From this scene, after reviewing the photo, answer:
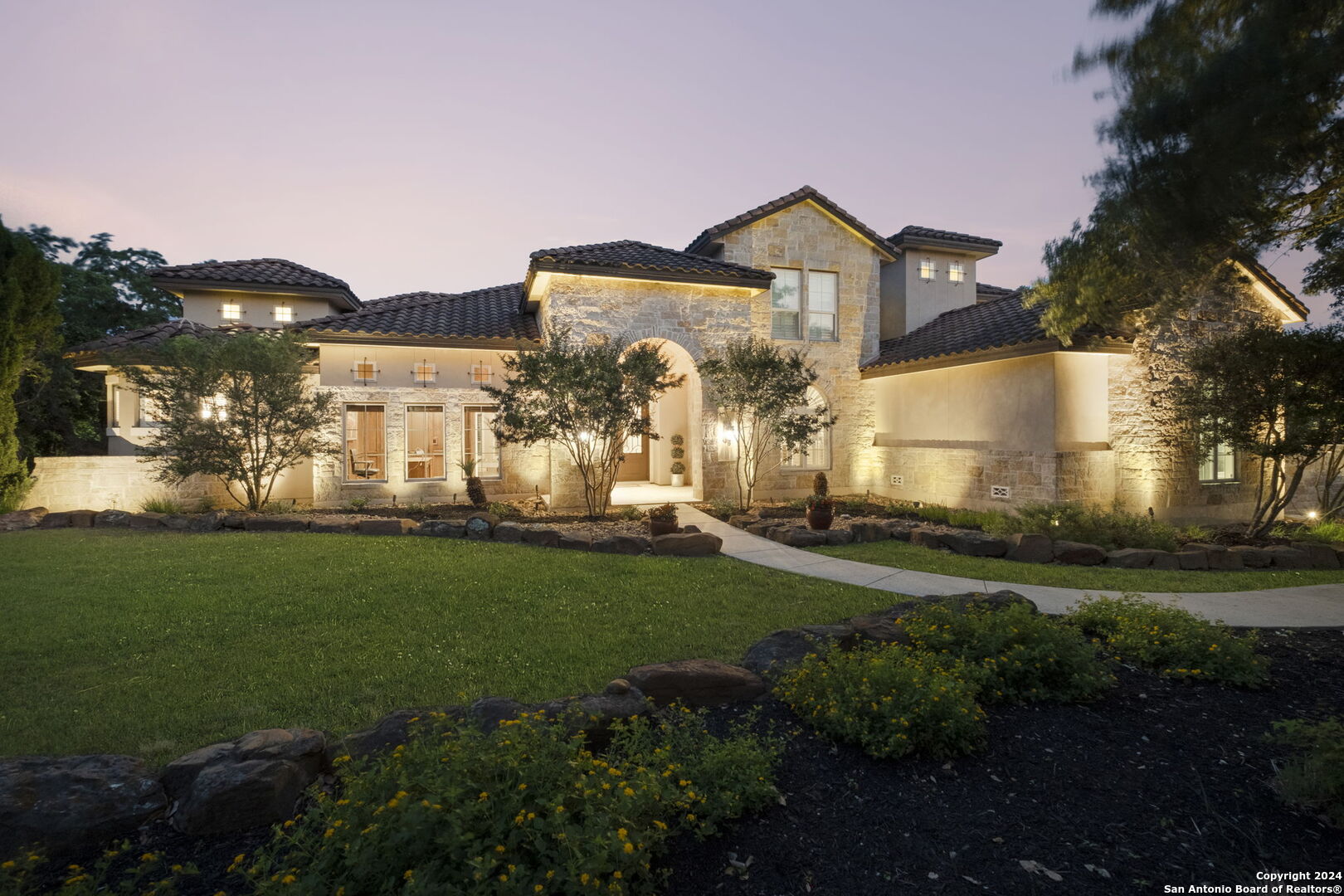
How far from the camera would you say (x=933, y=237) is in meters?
16.4

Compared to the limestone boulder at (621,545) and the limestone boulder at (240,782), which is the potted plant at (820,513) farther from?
the limestone boulder at (240,782)

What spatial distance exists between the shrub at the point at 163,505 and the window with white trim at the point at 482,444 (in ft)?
18.2

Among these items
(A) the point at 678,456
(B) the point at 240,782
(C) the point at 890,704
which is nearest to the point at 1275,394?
(C) the point at 890,704

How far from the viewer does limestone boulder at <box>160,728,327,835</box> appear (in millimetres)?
2426

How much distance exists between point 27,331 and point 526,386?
1034cm

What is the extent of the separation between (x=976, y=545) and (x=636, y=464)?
11.0 meters

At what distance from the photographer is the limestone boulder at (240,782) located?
7.96ft

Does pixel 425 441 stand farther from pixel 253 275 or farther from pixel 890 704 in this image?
pixel 890 704

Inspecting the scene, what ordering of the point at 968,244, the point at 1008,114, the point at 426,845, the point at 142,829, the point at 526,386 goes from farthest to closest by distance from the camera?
the point at 968,244
the point at 1008,114
the point at 526,386
the point at 142,829
the point at 426,845

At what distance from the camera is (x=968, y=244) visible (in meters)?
16.8

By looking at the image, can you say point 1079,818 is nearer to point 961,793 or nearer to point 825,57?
point 961,793

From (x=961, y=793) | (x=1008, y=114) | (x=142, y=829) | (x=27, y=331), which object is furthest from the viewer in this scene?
(x=1008, y=114)

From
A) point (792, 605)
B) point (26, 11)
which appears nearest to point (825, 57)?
point (792, 605)

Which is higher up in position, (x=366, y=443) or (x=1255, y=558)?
(x=366, y=443)
